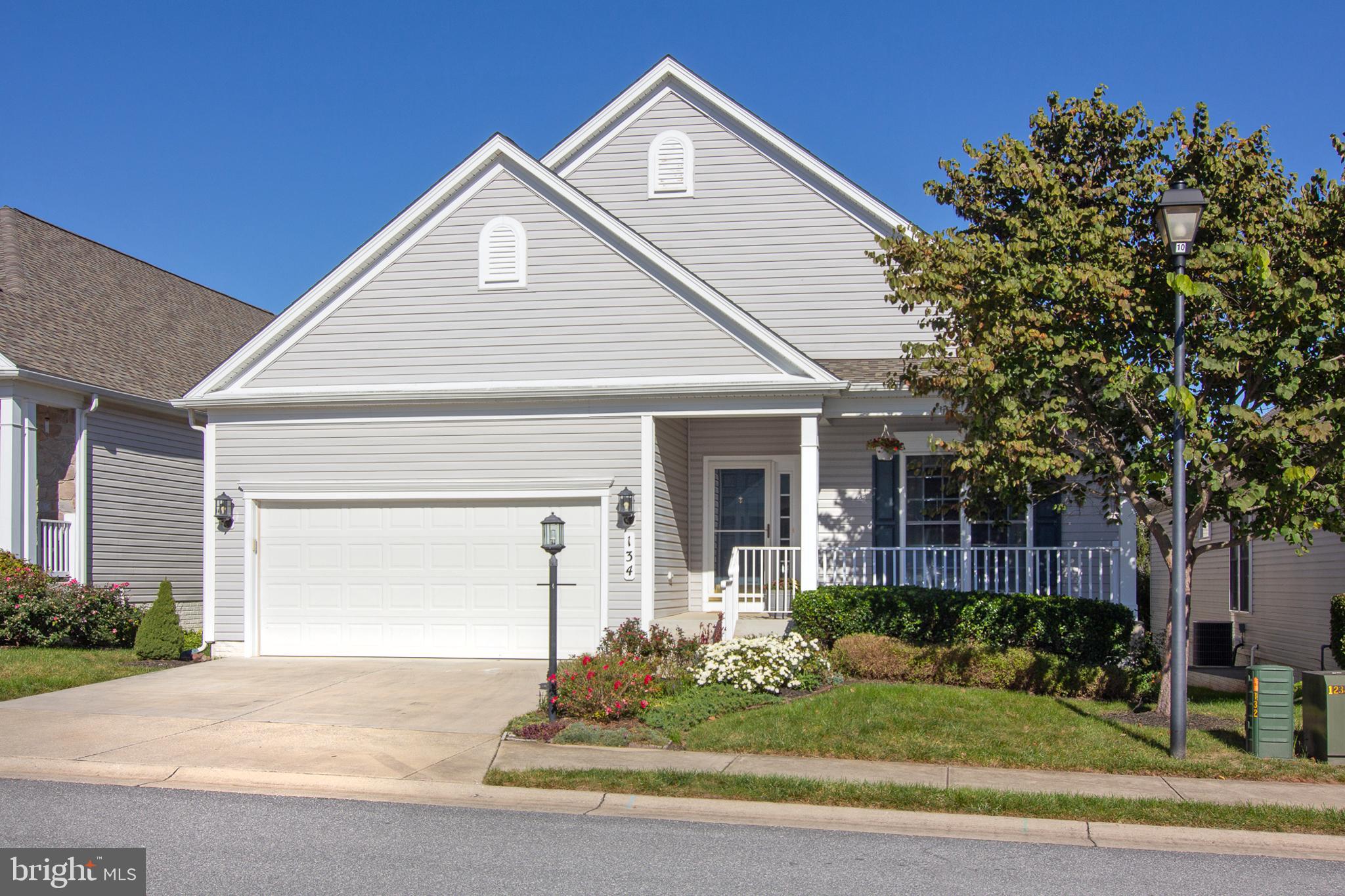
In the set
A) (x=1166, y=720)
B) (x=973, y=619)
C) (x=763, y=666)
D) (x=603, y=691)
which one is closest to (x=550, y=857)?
(x=603, y=691)

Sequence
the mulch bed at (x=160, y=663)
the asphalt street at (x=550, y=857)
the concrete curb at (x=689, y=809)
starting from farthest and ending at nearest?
the mulch bed at (x=160, y=663) → the concrete curb at (x=689, y=809) → the asphalt street at (x=550, y=857)

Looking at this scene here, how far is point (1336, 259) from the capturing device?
33.6ft

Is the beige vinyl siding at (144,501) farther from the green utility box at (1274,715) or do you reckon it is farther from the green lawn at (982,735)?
the green utility box at (1274,715)

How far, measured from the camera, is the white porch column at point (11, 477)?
664 inches

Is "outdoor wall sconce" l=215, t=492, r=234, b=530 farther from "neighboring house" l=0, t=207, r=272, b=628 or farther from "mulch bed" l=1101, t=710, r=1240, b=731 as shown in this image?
"mulch bed" l=1101, t=710, r=1240, b=731

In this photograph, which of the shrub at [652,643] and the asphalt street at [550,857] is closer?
the asphalt street at [550,857]

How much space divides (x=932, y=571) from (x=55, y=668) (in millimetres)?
11262

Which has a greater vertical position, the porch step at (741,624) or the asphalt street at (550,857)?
the porch step at (741,624)

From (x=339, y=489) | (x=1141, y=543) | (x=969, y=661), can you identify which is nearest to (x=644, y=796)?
(x=969, y=661)

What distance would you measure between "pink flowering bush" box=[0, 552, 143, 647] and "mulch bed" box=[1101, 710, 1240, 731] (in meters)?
13.1

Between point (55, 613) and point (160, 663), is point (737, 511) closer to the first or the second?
point (160, 663)

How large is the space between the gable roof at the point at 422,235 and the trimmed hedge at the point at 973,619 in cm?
309

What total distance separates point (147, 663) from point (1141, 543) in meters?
13.4

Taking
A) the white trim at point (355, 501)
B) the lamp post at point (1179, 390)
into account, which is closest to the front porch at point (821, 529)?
the white trim at point (355, 501)
